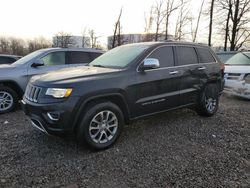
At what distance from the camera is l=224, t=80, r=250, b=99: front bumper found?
7316mm

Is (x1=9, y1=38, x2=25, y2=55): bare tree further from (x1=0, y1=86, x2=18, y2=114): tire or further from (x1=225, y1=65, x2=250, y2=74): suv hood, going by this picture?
(x1=225, y1=65, x2=250, y2=74): suv hood

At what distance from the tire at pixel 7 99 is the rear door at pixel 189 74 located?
442cm

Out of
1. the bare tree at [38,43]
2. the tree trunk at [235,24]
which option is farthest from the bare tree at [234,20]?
the bare tree at [38,43]

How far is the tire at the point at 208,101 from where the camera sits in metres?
5.36

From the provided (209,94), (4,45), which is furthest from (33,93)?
(4,45)

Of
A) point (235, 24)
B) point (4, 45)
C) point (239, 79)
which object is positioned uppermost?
point (235, 24)

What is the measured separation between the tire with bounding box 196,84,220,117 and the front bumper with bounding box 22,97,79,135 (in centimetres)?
322

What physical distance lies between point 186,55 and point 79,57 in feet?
11.9

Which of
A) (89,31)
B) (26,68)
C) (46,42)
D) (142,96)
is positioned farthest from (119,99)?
(46,42)

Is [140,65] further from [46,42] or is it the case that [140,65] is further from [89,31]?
[46,42]

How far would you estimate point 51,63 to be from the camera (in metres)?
6.77

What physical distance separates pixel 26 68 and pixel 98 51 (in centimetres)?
253

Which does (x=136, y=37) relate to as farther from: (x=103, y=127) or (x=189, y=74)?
(x=103, y=127)

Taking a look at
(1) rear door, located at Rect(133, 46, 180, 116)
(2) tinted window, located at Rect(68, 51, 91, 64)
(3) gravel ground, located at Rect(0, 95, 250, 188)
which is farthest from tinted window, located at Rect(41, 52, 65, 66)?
(1) rear door, located at Rect(133, 46, 180, 116)
